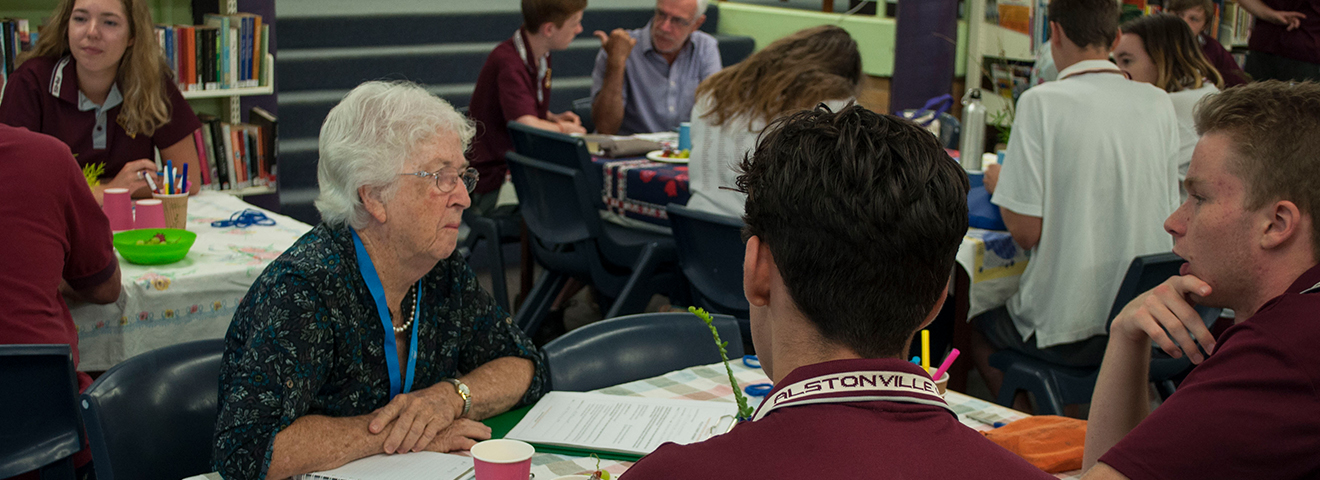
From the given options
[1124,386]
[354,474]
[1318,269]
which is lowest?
[354,474]

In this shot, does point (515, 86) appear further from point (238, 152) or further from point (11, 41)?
point (11, 41)

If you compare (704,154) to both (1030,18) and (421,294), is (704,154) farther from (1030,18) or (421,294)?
(1030,18)

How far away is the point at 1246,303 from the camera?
4.63ft

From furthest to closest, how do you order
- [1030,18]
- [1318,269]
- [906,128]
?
[1030,18] < [1318,269] < [906,128]

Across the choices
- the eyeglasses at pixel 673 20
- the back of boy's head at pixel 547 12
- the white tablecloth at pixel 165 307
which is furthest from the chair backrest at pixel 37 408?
the eyeglasses at pixel 673 20

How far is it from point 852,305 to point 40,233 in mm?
1846

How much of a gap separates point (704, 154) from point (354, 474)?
217 centimetres

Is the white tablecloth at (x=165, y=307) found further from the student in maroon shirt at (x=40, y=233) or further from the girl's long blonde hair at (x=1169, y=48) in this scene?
the girl's long blonde hair at (x=1169, y=48)

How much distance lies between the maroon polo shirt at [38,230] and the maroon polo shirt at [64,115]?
3.61 ft

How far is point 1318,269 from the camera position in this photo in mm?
1317

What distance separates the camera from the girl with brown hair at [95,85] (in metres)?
3.17

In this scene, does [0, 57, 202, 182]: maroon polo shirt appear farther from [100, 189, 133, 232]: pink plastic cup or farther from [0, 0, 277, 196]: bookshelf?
[0, 0, 277, 196]: bookshelf

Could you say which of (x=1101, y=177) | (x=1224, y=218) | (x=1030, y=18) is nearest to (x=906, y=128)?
(x=1224, y=218)

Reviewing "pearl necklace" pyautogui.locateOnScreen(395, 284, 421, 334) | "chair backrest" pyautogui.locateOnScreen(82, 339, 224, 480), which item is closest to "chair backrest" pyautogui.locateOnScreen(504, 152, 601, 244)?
"pearl necklace" pyautogui.locateOnScreen(395, 284, 421, 334)
